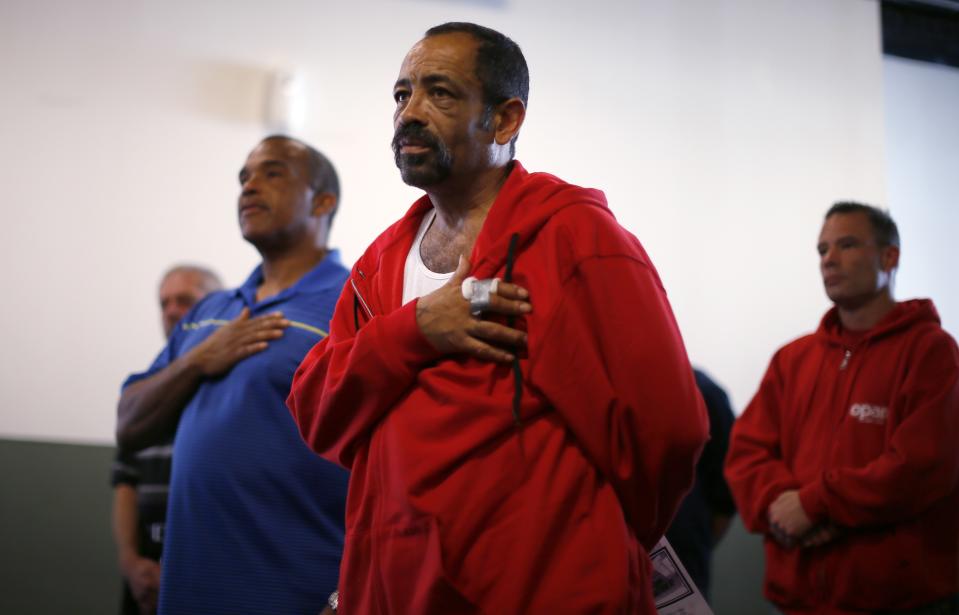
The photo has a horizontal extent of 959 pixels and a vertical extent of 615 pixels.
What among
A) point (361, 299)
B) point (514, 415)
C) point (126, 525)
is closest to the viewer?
point (514, 415)

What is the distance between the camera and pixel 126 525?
8.50ft

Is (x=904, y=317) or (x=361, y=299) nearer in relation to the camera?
(x=361, y=299)

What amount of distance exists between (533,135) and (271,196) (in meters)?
1.42

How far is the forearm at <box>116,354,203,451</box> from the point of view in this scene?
1977 mm

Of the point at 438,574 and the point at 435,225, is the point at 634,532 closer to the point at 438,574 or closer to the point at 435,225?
the point at 438,574

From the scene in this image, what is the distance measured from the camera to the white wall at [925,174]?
3252 mm

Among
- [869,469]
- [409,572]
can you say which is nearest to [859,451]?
[869,469]

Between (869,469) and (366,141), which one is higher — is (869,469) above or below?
below

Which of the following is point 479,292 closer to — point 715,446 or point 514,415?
point 514,415

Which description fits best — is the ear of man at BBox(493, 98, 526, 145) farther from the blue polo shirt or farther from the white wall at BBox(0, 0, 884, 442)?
the white wall at BBox(0, 0, 884, 442)

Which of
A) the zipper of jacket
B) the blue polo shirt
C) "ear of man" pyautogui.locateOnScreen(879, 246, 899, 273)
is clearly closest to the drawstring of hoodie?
the zipper of jacket

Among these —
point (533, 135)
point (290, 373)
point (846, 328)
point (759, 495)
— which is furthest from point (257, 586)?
point (533, 135)

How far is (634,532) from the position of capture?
1.18m

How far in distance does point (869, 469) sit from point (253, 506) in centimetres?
134
